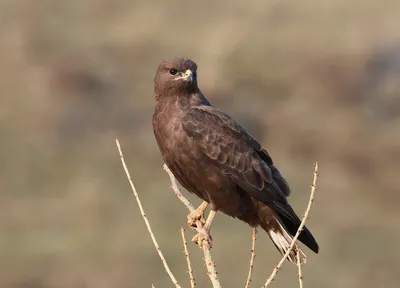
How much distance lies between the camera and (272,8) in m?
33.7

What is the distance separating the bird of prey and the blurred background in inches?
395

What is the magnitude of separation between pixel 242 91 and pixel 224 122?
2135 centimetres

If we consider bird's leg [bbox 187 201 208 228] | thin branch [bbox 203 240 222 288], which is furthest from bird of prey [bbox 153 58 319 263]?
thin branch [bbox 203 240 222 288]

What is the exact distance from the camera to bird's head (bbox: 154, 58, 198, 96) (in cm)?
751

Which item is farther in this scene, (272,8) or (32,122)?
(272,8)

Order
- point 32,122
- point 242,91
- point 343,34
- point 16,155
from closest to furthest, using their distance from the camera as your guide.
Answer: point 16,155 < point 32,122 < point 242,91 < point 343,34

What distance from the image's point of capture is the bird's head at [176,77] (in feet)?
24.6

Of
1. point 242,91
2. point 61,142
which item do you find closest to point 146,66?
point 242,91

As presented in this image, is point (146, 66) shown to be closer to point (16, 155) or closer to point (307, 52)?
point (307, 52)

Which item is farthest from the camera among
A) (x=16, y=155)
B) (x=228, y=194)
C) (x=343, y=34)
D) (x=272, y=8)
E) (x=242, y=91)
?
(x=272, y=8)

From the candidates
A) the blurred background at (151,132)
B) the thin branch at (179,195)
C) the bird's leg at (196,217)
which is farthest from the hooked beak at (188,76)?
the blurred background at (151,132)

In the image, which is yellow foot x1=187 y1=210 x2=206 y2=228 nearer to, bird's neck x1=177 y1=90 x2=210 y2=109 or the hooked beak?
bird's neck x1=177 y1=90 x2=210 y2=109

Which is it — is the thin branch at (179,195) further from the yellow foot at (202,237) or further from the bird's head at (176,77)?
the bird's head at (176,77)

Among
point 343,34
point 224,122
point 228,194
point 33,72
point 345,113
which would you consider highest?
point 343,34
